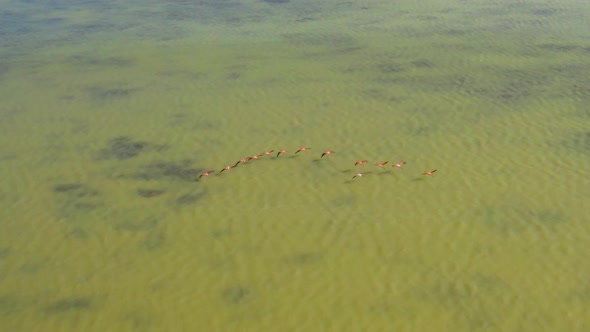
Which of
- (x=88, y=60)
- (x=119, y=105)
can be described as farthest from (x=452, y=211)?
(x=88, y=60)

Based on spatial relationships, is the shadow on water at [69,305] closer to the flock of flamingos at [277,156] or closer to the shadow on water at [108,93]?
the flock of flamingos at [277,156]

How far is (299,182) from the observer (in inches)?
229

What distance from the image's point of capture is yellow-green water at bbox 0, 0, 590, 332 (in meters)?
4.28

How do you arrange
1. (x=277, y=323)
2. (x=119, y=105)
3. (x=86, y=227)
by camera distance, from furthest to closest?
(x=119, y=105), (x=86, y=227), (x=277, y=323)

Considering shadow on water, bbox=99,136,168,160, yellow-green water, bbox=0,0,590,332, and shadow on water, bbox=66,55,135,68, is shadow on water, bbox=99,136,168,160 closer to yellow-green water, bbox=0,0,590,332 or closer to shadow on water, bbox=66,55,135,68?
yellow-green water, bbox=0,0,590,332

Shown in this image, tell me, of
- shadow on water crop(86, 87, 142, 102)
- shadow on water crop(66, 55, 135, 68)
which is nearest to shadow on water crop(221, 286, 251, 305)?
shadow on water crop(86, 87, 142, 102)

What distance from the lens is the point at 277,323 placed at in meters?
4.09

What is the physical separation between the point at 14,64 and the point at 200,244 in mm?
5950

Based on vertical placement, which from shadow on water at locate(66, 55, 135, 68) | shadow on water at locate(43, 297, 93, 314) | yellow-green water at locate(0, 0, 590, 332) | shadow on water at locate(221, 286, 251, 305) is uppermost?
shadow on water at locate(66, 55, 135, 68)

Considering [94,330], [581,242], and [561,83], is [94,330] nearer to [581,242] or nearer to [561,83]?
[581,242]

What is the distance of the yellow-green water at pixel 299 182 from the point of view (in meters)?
4.28

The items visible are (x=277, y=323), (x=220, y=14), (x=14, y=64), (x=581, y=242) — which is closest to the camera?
(x=277, y=323)

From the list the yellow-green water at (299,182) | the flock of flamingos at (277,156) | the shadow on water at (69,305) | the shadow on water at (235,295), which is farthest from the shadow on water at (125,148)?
the shadow on water at (235,295)

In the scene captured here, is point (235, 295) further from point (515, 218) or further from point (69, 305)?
point (515, 218)
